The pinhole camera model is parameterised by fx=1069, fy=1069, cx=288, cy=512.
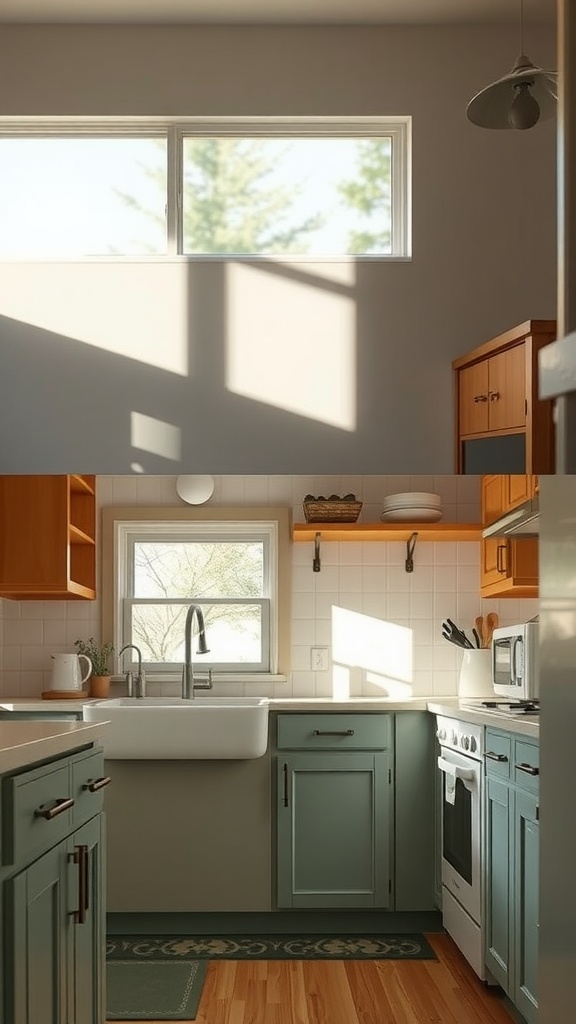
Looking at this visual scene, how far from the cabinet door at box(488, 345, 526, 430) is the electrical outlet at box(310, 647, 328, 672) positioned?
4.04 metres

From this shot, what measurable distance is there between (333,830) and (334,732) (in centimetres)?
37

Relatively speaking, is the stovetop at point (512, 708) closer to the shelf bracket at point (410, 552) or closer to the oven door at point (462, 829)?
the oven door at point (462, 829)

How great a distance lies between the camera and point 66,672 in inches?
175

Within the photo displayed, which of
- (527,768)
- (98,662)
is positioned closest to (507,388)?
(527,768)

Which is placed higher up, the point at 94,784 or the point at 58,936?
the point at 94,784

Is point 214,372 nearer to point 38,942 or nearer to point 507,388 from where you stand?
point 507,388

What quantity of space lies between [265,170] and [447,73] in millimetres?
135

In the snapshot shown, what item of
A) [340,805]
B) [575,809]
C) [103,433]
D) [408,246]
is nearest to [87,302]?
[103,433]

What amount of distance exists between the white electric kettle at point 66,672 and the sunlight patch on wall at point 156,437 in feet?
13.0

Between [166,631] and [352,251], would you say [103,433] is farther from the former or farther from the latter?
[166,631]

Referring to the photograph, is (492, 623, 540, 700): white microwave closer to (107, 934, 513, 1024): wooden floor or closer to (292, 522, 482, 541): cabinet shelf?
(292, 522, 482, 541): cabinet shelf

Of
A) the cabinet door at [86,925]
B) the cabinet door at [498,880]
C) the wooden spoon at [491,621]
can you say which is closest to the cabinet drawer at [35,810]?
the cabinet door at [86,925]

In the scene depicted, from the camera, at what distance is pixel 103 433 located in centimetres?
61

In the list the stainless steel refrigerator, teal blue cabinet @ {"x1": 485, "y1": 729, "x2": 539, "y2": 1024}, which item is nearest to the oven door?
teal blue cabinet @ {"x1": 485, "y1": 729, "x2": 539, "y2": 1024}
